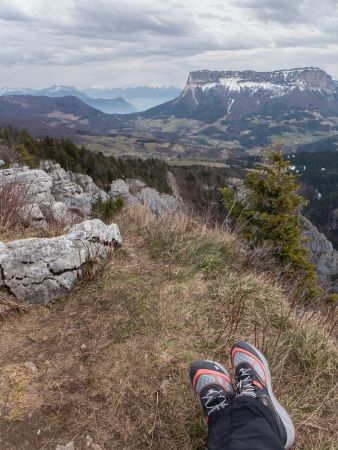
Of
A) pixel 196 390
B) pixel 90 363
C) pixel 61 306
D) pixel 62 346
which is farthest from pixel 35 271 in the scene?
pixel 196 390

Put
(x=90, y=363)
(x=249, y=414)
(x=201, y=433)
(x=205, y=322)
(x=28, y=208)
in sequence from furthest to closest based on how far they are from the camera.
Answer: (x=28, y=208)
(x=205, y=322)
(x=90, y=363)
(x=201, y=433)
(x=249, y=414)

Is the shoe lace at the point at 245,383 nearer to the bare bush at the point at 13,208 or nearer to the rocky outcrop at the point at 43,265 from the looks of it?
the rocky outcrop at the point at 43,265

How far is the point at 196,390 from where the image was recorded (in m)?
3.42

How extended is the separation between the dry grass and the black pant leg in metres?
0.62

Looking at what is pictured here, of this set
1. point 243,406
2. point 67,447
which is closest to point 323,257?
point 243,406

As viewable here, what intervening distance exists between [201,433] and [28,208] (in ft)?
17.0

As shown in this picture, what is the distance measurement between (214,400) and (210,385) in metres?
0.15

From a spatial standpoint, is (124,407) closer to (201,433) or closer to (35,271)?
(201,433)

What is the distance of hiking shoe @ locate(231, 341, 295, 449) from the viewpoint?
117 inches

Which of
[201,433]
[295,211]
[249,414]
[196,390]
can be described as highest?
[249,414]

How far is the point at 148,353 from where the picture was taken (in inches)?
159

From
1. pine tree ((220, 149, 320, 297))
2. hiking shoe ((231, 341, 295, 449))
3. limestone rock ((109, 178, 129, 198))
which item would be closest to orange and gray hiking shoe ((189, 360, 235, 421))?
hiking shoe ((231, 341, 295, 449))

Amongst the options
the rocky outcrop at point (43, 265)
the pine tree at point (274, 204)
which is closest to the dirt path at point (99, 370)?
the rocky outcrop at point (43, 265)

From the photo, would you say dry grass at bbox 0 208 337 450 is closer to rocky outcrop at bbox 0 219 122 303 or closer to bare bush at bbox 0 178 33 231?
rocky outcrop at bbox 0 219 122 303
